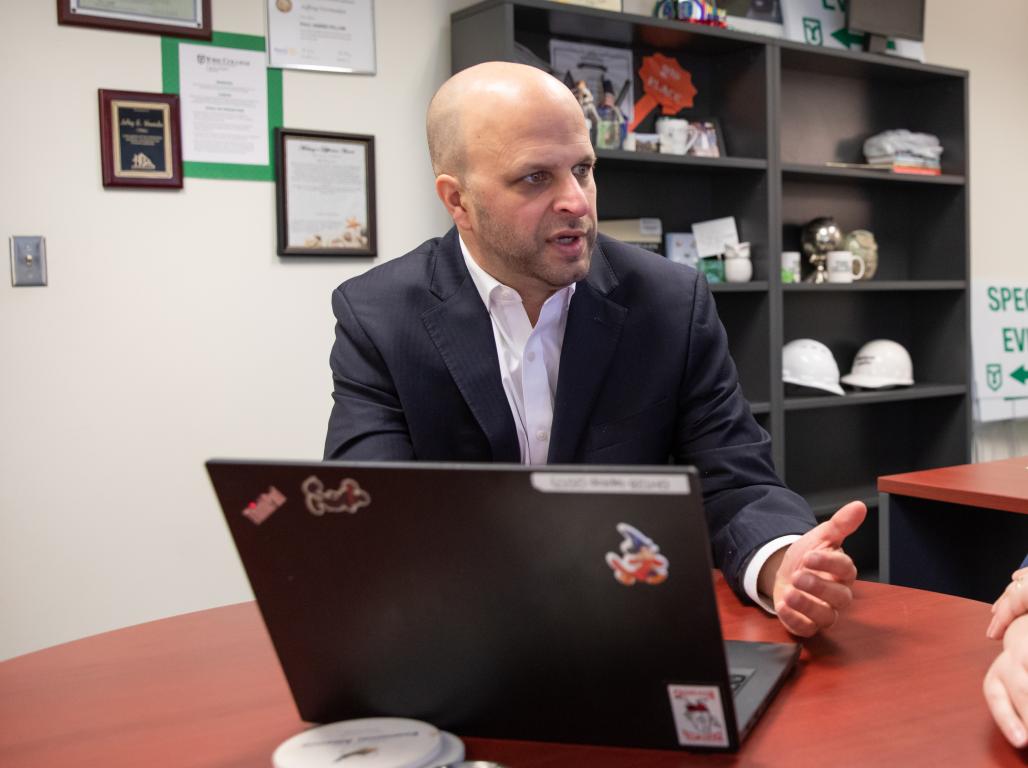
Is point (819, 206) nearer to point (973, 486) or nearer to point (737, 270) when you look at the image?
point (737, 270)

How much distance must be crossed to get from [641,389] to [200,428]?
1.52 meters

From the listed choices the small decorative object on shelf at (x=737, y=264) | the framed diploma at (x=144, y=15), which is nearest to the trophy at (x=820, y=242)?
the small decorative object on shelf at (x=737, y=264)

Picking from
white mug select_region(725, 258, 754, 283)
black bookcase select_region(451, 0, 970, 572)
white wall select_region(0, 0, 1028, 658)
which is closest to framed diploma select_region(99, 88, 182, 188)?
white wall select_region(0, 0, 1028, 658)

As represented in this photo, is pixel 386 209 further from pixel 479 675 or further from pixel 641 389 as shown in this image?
pixel 479 675

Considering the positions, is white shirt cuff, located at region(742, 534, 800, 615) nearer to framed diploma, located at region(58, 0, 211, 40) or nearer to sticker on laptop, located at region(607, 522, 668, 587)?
sticker on laptop, located at region(607, 522, 668, 587)

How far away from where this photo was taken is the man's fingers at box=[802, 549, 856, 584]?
112cm

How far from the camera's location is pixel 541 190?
1.59m

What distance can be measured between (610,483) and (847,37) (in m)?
3.71

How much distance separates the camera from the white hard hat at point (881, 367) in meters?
3.86

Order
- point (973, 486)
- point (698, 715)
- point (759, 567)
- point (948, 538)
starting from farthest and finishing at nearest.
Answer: point (948, 538) < point (973, 486) < point (759, 567) < point (698, 715)

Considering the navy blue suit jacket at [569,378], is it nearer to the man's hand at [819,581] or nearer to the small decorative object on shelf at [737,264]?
the man's hand at [819,581]

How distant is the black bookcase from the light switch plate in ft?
4.13

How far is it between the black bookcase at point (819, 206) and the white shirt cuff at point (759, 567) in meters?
1.96

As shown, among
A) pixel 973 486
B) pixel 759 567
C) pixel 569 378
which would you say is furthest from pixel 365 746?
pixel 973 486
